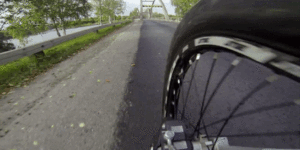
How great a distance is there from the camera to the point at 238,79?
2.56m

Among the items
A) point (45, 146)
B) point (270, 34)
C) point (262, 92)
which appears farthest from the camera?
point (262, 92)

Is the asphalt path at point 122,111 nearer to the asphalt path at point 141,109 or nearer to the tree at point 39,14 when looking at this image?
the asphalt path at point 141,109

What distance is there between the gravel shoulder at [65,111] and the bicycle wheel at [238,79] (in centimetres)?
118

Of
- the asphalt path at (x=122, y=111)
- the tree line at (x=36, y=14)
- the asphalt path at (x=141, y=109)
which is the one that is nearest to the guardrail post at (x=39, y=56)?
the asphalt path at (x=122, y=111)

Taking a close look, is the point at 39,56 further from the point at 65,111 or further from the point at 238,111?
the point at 238,111

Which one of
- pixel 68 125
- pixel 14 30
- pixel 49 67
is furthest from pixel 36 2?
pixel 68 125

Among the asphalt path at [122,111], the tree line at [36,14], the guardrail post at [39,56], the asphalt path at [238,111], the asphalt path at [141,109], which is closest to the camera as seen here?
the asphalt path at [238,111]

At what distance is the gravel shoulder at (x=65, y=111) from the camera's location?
1835 millimetres

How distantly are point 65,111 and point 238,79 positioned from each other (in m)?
3.17

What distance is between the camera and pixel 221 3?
0.65 meters

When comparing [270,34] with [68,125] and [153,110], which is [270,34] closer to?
[153,110]

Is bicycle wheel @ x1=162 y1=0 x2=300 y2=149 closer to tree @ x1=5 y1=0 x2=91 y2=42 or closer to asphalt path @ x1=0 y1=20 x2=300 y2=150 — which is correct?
asphalt path @ x1=0 y1=20 x2=300 y2=150

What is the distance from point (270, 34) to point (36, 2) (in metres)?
16.3

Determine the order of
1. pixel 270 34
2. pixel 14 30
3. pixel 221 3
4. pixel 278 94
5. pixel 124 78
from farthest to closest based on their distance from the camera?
pixel 14 30 < pixel 124 78 < pixel 278 94 < pixel 221 3 < pixel 270 34
